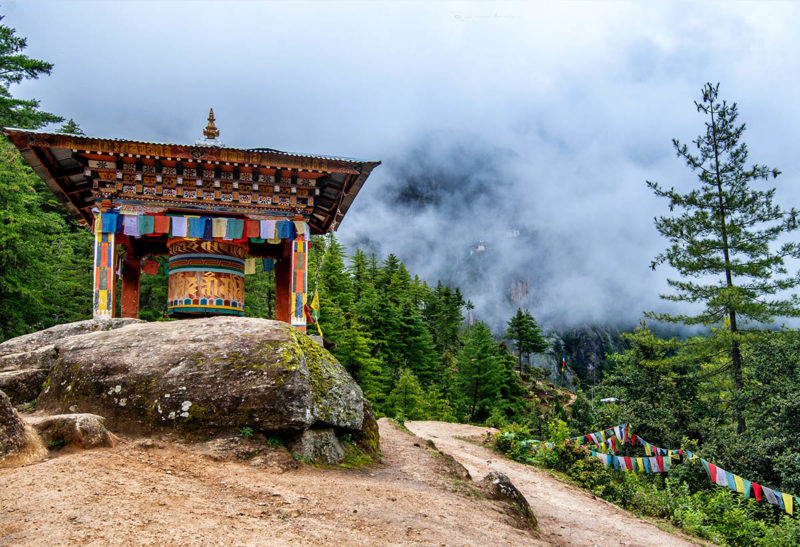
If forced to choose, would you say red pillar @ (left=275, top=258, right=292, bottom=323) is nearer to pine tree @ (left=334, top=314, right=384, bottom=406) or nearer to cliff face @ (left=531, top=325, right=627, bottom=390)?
pine tree @ (left=334, top=314, right=384, bottom=406)

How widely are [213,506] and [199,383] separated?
269 centimetres

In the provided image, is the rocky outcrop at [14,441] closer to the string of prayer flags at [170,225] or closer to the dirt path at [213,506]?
the dirt path at [213,506]

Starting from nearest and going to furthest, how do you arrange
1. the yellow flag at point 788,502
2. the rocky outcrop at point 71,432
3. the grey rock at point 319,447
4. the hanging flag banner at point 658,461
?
the rocky outcrop at point 71,432 < the grey rock at point 319,447 < the yellow flag at point 788,502 < the hanging flag banner at point 658,461

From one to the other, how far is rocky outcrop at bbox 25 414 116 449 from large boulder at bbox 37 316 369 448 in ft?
2.30

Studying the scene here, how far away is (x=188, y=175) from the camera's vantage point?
48.6 feet

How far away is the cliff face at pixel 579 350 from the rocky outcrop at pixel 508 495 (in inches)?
3305

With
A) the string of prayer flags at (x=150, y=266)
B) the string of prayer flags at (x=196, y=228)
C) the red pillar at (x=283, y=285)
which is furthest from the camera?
the string of prayer flags at (x=150, y=266)

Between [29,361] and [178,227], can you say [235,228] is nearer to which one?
[178,227]

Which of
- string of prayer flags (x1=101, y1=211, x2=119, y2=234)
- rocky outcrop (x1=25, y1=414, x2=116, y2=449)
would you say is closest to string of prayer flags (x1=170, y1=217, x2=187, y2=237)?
string of prayer flags (x1=101, y1=211, x2=119, y2=234)

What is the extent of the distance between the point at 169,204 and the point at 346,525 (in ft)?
38.2

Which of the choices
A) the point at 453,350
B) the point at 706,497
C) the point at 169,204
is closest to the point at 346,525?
the point at 169,204

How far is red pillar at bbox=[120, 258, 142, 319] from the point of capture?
17516 mm

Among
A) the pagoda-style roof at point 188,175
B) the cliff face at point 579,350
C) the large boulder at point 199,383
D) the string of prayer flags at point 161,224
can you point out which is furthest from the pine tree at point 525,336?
the large boulder at point 199,383

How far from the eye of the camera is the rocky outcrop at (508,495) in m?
8.29
